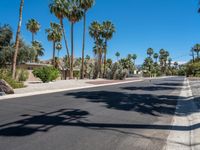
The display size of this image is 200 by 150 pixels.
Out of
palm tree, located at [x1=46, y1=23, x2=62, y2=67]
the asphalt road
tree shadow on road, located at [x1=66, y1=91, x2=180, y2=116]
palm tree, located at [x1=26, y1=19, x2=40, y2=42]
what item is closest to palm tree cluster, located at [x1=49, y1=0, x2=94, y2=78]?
palm tree, located at [x1=46, y1=23, x2=62, y2=67]

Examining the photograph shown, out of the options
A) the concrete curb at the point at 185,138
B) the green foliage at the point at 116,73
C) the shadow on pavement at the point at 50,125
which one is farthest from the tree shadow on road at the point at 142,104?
the green foliage at the point at 116,73

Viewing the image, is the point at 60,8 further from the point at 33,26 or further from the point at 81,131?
the point at 81,131

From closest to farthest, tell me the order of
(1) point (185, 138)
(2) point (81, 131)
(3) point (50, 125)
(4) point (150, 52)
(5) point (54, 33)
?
1. (1) point (185, 138)
2. (2) point (81, 131)
3. (3) point (50, 125)
4. (5) point (54, 33)
5. (4) point (150, 52)

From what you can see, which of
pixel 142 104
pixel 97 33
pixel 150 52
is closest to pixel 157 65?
pixel 150 52

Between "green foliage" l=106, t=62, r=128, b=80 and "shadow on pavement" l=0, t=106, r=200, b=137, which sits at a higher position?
"green foliage" l=106, t=62, r=128, b=80

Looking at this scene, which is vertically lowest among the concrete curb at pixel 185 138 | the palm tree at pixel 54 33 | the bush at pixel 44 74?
the concrete curb at pixel 185 138

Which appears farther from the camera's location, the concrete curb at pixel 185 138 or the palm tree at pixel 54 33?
the palm tree at pixel 54 33

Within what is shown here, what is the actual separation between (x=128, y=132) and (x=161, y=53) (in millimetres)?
137109

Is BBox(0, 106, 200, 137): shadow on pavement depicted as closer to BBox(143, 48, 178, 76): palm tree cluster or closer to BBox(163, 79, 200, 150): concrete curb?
BBox(163, 79, 200, 150): concrete curb

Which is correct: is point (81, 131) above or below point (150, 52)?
below

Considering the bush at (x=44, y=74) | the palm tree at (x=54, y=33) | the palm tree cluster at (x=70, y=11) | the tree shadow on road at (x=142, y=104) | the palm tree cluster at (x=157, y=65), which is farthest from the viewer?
the palm tree cluster at (x=157, y=65)

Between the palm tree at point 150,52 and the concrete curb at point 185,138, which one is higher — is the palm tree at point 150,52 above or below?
above

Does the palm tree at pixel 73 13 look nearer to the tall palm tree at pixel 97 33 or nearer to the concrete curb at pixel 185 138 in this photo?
the tall palm tree at pixel 97 33

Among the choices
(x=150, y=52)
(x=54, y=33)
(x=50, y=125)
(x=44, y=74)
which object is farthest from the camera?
(x=150, y=52)
